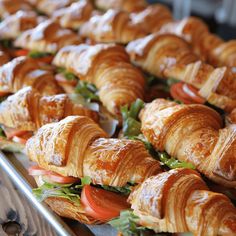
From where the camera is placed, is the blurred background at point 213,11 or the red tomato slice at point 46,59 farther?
the blurred background at point 213,11

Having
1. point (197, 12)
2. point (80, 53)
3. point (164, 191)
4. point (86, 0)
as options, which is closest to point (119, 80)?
point (80, 53)

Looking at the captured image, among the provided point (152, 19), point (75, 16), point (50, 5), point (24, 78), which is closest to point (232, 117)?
point (24, 78)

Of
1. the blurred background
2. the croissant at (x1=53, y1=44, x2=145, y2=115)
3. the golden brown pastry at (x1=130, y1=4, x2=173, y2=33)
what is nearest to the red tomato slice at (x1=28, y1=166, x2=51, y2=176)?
the croissant at (x1=53, y1=44, x2=145, y2=115)

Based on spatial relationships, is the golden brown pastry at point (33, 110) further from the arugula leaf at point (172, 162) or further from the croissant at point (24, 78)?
the arugula leaf at point (172, 162)

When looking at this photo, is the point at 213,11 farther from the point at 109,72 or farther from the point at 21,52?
the point at 109,72

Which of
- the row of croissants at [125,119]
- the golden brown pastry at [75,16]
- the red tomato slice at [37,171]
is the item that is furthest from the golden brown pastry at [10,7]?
the red tomato slice at [37,171]

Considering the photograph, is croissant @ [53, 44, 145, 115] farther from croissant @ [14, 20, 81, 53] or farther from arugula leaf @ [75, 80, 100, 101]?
croissant @ [14, 20, 81, 53]
